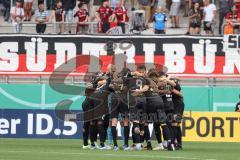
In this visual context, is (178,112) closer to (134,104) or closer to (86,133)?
(134,104)

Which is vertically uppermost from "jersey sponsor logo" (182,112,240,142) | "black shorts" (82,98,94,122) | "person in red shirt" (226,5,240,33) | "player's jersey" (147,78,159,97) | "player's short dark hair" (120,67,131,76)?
"person in red shirt" (226,5,240,33)

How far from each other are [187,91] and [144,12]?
396 cm

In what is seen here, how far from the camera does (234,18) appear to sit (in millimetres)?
32188

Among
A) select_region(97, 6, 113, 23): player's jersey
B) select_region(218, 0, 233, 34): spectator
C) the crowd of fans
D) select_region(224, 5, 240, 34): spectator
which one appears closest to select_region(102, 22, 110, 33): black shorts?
the crowd of fans

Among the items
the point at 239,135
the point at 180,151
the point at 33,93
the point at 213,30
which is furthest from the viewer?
the point at 213,30

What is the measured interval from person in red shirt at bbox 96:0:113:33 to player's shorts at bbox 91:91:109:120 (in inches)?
377

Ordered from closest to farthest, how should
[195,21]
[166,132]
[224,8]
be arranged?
[166,132]
[195,21]
[224,8]

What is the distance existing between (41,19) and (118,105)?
10.8 metres

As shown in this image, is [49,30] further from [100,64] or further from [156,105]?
[156,105]

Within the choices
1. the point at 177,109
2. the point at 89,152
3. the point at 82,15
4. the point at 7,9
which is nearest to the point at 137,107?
the point at 177,109

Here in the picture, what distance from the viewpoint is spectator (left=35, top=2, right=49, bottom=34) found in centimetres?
3253

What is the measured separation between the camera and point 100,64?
103 feet

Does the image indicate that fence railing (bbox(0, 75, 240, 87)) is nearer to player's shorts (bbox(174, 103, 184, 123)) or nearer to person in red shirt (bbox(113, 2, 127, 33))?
person in red shirt (bbox(113, 2, 127, 33))

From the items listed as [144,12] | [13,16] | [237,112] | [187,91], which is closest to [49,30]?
[13,16]
